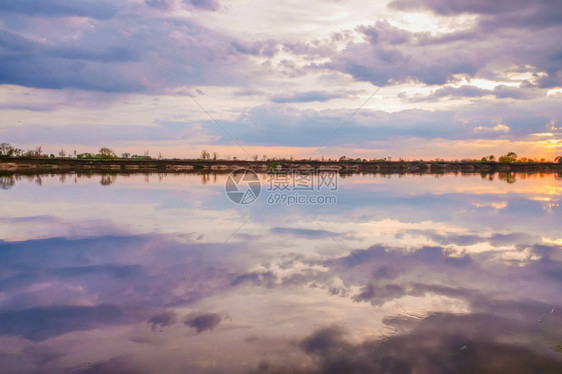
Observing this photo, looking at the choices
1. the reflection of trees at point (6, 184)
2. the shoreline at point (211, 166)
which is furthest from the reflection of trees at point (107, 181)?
the shoreline at point (211, 166)

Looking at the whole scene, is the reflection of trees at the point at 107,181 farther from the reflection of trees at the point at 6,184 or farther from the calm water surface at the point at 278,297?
the calm water surface at the point at 278,297

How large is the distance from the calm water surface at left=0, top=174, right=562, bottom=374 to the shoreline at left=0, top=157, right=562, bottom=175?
51.7 m

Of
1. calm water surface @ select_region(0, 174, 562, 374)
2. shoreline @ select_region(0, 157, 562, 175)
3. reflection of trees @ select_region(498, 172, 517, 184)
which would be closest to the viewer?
calm water surface @ select_region(0, 174, 562, 374)

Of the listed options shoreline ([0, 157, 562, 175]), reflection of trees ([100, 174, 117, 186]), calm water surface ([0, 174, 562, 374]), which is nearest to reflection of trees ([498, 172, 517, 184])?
shoreline ([0, 157, 562, 175])

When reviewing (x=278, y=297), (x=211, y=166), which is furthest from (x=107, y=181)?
(x=211, y=166)

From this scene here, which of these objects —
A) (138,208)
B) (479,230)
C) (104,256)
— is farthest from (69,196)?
(479,230)

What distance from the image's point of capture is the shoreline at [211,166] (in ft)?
215

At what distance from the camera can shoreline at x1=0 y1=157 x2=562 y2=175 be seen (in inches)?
2581

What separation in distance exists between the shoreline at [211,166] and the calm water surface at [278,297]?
51.7 meters

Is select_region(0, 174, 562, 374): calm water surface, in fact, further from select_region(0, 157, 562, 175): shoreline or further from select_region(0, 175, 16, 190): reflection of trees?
select_region(0, 157, 562, 175): shoreline

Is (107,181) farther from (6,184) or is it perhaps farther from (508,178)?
(508,178)

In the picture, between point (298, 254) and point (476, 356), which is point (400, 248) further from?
point (476, 356)

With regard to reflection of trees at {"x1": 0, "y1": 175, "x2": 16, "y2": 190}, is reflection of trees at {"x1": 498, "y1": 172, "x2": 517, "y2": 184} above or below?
below

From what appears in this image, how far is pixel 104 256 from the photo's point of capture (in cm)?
1094
